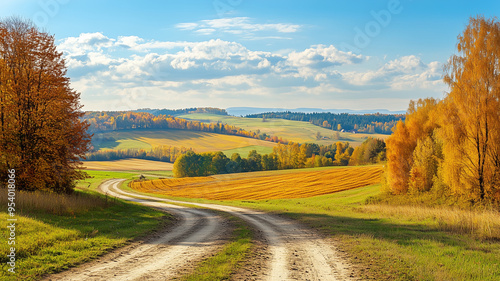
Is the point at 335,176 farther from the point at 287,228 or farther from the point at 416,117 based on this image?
the point at 287,228

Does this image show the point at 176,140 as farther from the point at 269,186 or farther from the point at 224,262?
the point at 224,262

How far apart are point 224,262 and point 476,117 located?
96.3 ft

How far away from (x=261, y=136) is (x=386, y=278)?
6853 inches

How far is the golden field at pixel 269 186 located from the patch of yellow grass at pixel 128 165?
40.2m

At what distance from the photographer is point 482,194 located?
1188 inches

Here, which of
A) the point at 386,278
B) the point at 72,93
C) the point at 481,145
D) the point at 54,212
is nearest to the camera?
the point at 386,278

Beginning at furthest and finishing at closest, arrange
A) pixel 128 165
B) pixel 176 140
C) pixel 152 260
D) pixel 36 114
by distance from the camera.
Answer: pixel 176 140 < pixel 128 165 < pixel 36 114 < pixel 152 260

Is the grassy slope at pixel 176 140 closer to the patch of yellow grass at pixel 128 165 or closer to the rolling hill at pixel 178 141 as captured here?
the rolling hill at pixel 178 141

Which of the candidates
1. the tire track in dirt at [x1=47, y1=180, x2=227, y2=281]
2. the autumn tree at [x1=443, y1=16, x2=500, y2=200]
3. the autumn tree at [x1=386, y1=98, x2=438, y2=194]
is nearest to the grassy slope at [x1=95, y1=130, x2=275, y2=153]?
the autumn tree at [x1=386, y1=98, x2=438, y2=194]

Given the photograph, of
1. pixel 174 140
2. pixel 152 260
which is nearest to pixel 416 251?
pixel 152 260

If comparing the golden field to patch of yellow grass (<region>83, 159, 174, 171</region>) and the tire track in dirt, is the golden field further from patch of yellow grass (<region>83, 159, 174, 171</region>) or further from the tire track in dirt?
the tire track in dirt

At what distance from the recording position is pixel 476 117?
2980cm

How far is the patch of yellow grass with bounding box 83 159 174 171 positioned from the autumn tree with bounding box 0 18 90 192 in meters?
96.6

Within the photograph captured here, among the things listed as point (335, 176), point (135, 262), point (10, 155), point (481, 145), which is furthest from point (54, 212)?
point (335, 176)
